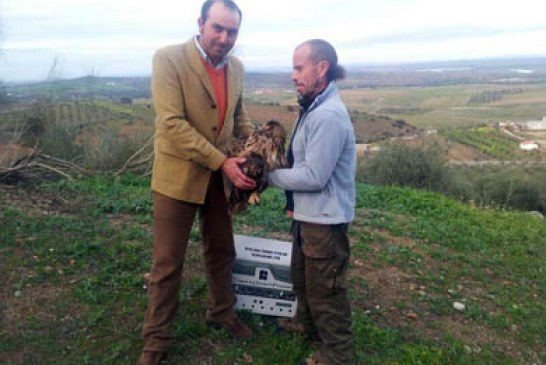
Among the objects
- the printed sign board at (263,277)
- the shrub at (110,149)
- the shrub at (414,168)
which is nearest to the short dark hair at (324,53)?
the printed sign board at (263,277)

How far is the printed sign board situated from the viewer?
362 centimetres

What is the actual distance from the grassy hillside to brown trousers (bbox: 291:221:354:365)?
42cm

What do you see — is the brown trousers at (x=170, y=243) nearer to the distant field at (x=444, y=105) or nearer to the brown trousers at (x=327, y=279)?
the brown trousers at (x=327, y=279)

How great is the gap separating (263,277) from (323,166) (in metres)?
1.31

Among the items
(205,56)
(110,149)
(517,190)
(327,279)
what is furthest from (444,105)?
(205,56)

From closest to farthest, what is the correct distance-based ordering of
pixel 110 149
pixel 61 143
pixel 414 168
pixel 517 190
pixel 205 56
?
pixel 205 56
pixel 61 143
pixel 110 149
pixel 414 168
pixel 517 190

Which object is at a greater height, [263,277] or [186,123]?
[186,123]

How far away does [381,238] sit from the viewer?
5941 millimetres

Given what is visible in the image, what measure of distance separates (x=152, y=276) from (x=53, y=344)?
962mm

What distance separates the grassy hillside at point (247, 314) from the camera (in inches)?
136

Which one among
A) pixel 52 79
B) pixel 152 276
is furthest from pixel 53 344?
pixel 52 79

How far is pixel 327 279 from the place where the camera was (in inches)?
117

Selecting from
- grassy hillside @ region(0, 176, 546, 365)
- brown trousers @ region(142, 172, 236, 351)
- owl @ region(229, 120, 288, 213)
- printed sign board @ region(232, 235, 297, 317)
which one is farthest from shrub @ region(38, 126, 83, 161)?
owl @ region(229, 120, 288, 213)

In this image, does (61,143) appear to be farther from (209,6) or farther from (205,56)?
(209,6)
